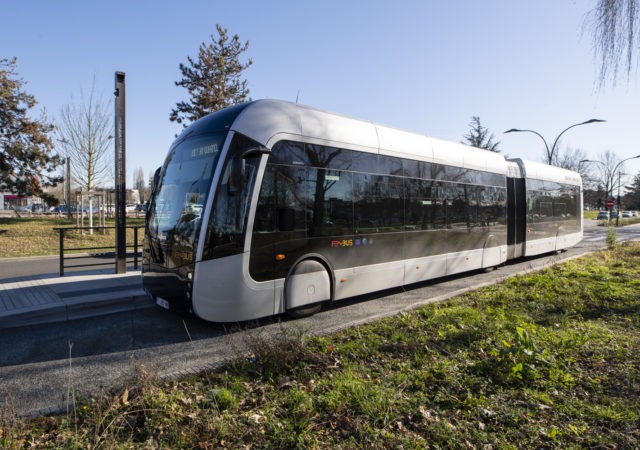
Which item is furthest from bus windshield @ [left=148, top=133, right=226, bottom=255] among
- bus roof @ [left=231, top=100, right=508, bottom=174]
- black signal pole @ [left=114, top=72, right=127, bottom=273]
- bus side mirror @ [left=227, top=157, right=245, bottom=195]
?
black signal pole @ [left=114, top=72, right=127, bottom=273]

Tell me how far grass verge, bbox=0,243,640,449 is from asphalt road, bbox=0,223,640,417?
0.45 m

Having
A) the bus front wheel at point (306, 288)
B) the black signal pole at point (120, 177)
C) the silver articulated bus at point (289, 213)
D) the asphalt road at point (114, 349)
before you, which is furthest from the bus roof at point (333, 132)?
the black signal pole at point (120, 177)

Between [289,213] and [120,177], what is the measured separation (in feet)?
20.3

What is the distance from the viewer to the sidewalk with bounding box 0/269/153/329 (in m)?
6.50

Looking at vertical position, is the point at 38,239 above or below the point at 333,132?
below

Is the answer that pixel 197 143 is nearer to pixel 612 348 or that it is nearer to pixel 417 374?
pixel 417 374

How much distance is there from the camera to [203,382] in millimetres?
3920

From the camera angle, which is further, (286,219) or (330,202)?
(330,202)

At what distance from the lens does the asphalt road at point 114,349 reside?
13.0 feet

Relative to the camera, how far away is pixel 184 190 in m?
5.96

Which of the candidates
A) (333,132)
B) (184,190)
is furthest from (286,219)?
(333,132)

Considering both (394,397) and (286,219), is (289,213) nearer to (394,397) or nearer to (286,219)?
(286,219)

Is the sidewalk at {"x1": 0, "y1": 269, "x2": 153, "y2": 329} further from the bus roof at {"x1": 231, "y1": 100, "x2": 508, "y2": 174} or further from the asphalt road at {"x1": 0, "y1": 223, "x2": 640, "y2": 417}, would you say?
the bus roof at {"x1": 231, "y1": 100, "x2": 508, "y2": 174}

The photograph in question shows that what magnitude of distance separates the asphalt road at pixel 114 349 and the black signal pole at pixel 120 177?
10.8 feet
